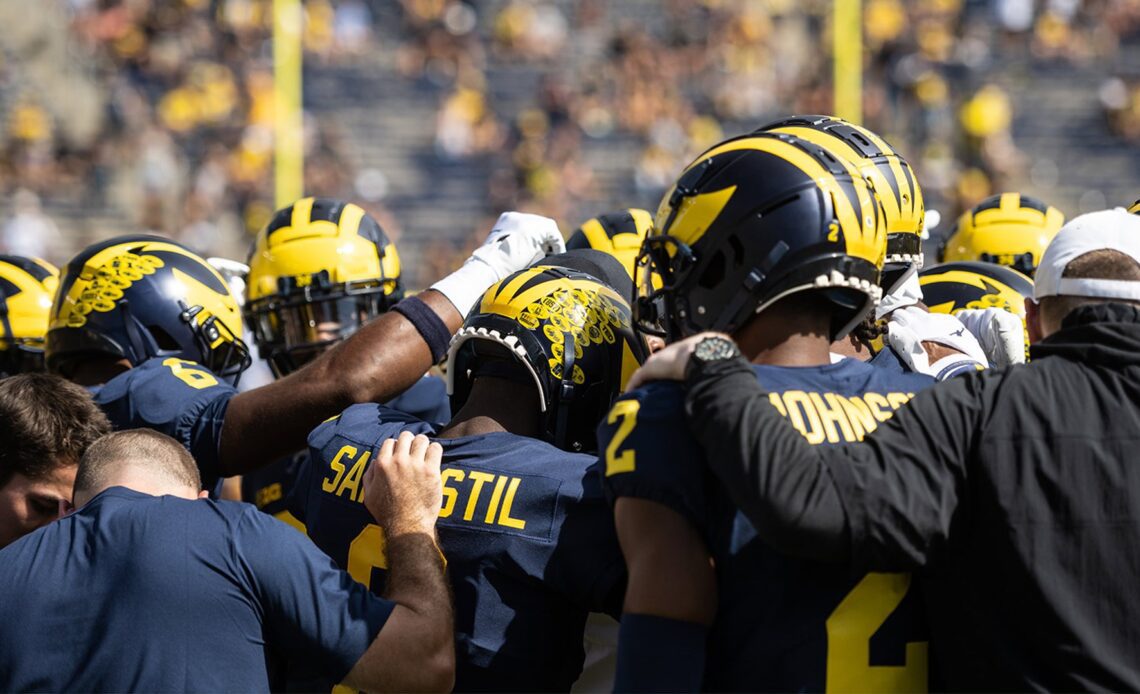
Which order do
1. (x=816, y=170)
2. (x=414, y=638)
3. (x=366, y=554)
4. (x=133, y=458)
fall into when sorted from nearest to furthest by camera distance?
1. (x=816, y=170)
2. (x=414, y=638)
3. (x=133, y=458)
4. (x=366, y=554)

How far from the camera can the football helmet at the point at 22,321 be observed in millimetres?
5062

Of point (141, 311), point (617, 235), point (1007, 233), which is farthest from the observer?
point (1007, 233)

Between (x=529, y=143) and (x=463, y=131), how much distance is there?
1256 millimetres

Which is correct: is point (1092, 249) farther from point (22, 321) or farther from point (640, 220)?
point (22, 321)

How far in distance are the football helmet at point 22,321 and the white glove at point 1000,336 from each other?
331cm

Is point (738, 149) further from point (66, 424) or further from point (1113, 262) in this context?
point (66, 424)

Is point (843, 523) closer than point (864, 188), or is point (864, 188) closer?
point (843, 523)

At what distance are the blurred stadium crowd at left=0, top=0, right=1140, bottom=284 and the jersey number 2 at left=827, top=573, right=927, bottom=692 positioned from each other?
1608 centimetres

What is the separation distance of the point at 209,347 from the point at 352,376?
1037 mm

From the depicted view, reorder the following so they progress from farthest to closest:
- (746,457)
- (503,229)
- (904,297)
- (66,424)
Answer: (503,229)
(904,297)
(66,424)
(746,457)

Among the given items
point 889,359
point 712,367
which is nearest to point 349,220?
point 889,359

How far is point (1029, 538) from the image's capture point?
2299mm

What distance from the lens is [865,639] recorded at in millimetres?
2402

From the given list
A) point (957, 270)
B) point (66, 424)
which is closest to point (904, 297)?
point (957, 270)
